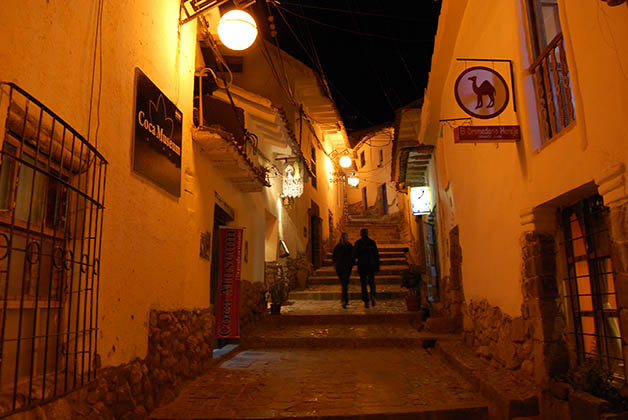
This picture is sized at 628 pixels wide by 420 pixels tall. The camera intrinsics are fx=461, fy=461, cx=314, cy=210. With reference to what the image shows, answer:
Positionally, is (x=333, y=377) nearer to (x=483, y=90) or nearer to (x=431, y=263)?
(x=483, y=90)

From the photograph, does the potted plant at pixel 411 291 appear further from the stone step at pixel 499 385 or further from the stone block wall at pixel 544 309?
the stone block wall at pixel 544 309

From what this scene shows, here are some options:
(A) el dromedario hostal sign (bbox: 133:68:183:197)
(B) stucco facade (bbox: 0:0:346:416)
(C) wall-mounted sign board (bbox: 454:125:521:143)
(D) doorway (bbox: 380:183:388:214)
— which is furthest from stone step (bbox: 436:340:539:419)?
(D) doorway (bbox: 380:183:388:214)

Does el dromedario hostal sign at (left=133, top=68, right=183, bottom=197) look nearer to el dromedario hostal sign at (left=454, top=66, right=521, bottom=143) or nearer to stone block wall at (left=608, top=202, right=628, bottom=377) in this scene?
el dromedario hostal sign at (left=454, top=66, right=521, bottom=143)

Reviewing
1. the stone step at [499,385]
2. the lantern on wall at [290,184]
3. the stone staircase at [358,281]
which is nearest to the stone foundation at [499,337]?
the stone step at [499,385]

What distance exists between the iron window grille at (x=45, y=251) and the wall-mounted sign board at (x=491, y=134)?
343cm

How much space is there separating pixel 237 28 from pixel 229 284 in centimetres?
385

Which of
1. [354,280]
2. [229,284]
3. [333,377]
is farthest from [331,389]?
[354,280]

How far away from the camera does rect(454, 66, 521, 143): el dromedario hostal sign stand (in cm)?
480

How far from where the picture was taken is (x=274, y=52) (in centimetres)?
1446

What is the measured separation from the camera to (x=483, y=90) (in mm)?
4996

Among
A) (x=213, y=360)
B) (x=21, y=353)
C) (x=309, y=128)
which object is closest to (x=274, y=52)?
(x=309, y=128)

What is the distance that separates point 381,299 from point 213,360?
6737 millimetres

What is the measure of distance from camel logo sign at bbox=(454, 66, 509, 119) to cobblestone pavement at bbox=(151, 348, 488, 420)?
3081 mm

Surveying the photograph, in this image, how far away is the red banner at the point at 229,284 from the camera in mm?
7352
